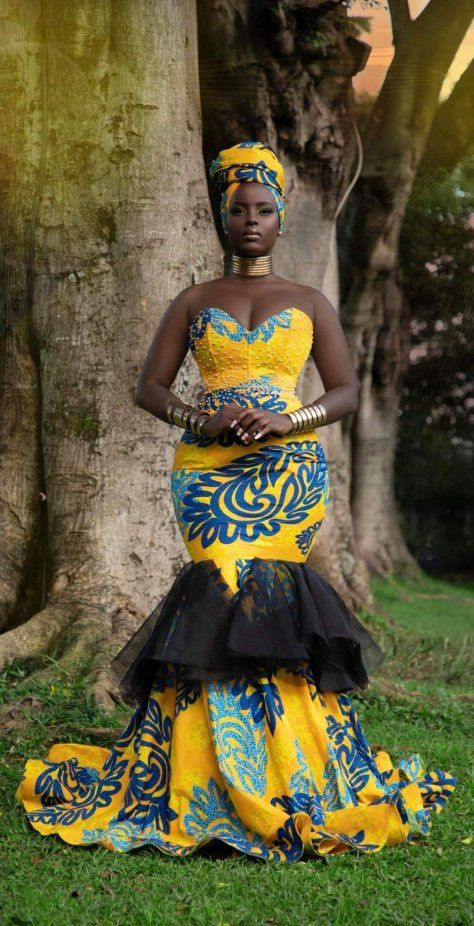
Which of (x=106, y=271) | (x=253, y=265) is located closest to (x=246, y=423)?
(x=253, y=265)

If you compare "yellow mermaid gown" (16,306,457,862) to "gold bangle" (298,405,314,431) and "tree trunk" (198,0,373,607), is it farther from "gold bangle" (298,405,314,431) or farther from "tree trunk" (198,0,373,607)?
"tree trunk" (198,0,373,607)

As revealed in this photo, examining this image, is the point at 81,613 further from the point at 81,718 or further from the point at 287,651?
the point at 287,651

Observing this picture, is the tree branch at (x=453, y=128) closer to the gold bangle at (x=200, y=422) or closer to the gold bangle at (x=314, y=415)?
the gold bangle at (x=314, y=415)

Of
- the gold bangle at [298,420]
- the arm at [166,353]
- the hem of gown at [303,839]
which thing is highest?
the arm at [166,353]

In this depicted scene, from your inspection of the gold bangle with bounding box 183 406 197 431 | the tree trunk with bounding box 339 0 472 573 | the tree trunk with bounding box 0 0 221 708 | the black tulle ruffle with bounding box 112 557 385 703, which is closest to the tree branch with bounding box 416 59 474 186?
the tree trunk with bounding box 339 0 472 573

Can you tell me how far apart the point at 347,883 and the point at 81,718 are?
6.45 feet

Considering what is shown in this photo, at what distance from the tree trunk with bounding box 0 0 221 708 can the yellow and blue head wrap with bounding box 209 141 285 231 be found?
6.21ft

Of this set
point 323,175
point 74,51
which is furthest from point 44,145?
point 323,175

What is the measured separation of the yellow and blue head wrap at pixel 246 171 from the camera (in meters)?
4.30

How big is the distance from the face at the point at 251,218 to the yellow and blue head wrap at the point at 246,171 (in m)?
0.03

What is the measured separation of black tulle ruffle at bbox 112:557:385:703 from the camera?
3947 mm

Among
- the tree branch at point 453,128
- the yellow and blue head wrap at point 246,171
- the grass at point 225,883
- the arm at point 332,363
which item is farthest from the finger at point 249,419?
the tree branch at point 453,128

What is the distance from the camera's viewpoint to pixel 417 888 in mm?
3607

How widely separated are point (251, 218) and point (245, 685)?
1.78 meters
